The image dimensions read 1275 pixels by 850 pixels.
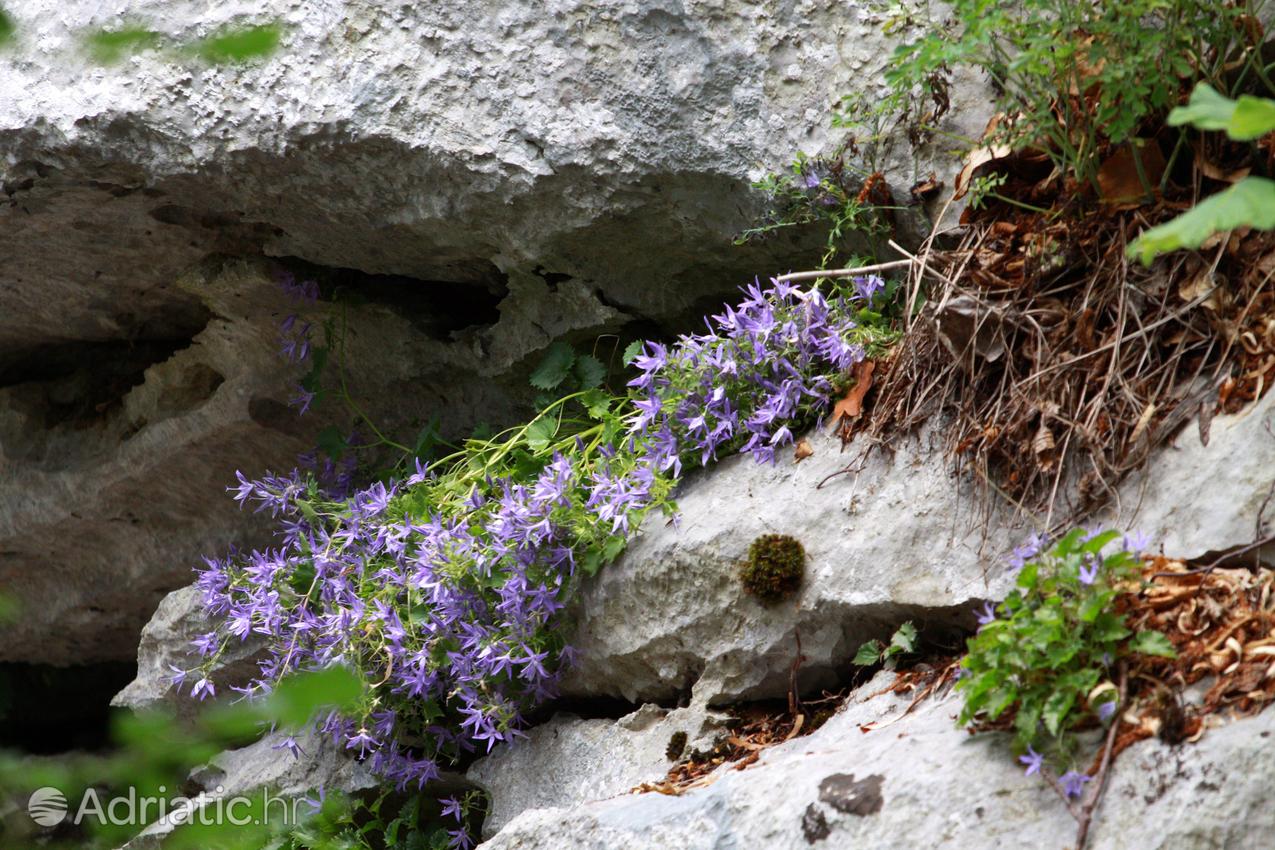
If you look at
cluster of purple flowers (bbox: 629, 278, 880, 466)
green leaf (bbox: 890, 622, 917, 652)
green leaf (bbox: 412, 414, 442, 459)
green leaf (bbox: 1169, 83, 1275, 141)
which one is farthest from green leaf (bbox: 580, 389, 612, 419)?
green leaf (bbox: 1169, 83, 1275, 141)

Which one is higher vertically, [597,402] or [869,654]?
[597,402]

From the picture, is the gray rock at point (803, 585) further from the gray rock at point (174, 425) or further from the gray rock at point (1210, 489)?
the gray rock at point (174, 425)

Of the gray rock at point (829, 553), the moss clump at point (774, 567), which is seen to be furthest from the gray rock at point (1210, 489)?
the moss clump at point (774, 567)

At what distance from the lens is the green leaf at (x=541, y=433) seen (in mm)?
3643

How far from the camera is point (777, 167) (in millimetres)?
3377

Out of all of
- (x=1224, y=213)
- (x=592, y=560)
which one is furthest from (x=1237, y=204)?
(x=592, y=560)

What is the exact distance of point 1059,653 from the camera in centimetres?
211

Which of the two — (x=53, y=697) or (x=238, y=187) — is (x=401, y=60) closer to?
(x=238, y=187)

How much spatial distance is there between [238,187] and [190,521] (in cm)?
185

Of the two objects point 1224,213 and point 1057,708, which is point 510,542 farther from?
point 1224,213

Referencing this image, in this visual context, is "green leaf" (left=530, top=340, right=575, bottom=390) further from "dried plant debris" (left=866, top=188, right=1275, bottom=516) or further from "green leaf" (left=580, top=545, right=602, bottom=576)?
"dried plant debris" (left=866, top=188, right=1275, bottom=516)

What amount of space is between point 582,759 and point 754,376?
1227mm

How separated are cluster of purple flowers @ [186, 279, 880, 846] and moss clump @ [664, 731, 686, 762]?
43 centimetres

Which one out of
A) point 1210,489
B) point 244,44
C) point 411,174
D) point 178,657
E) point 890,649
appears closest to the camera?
point 244,44
